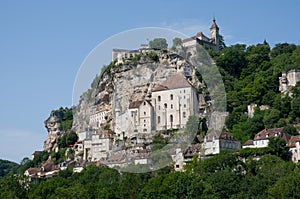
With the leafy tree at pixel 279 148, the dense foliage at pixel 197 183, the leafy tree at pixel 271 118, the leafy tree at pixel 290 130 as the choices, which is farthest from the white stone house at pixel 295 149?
the leafy tree at pixel 271 118

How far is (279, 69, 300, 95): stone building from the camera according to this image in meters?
59.6

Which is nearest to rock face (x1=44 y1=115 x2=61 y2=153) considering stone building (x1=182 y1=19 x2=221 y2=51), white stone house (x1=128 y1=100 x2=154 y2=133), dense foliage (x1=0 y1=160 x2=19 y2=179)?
stone building (x1=182 y1=19 x2=221 y2=51)

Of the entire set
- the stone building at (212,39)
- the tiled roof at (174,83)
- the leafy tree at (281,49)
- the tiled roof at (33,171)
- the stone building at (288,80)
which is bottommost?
the tiled roof at (33,171)

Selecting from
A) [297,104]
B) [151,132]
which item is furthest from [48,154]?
[297,104]

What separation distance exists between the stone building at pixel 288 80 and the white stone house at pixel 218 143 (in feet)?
32.7

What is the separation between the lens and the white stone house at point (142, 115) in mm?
48597

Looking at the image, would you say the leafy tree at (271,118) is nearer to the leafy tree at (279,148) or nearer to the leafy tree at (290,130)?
the leafy tree at (290,130)

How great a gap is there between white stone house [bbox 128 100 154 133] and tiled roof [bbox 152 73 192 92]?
2.67 meters

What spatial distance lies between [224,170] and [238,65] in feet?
95.7

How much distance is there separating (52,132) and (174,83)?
122 ft

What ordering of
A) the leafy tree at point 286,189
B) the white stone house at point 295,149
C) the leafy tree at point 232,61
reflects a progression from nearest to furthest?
the leafy tree at point 286,189, the white stone house at point 295,149, the leafy tree at point 232,61

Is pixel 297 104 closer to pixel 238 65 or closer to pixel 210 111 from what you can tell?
pixel 210 111

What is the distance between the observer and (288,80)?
60219 millimetres

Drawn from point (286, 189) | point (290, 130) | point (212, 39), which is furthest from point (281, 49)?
point (286, 189)
